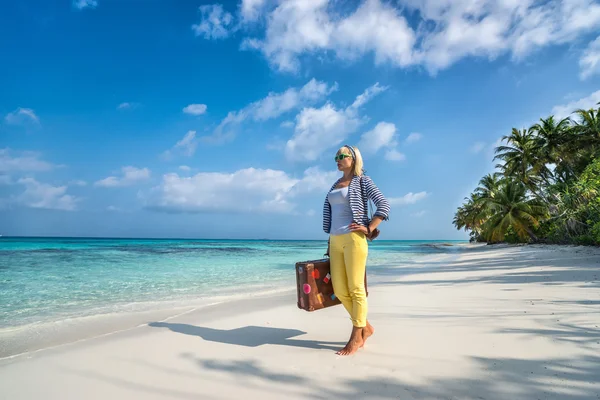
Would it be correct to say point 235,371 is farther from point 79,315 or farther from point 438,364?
point 79,315

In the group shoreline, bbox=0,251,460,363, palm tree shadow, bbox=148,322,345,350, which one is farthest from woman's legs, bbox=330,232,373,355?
shoreline, bbox=0,251,460,363

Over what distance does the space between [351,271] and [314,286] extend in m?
0.44

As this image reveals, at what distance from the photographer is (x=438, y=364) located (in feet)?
8.59

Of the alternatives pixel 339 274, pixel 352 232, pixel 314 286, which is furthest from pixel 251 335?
pixel 352 232

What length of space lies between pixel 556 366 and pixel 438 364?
83cm

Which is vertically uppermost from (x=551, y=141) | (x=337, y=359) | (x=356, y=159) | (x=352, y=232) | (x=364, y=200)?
(x=551, y=141)

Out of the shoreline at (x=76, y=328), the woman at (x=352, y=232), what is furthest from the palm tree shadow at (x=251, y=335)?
the shoreline at (x=76, y=328)

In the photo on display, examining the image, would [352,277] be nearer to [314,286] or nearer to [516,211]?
[314,286]

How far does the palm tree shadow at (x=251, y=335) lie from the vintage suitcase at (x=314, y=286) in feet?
1.44

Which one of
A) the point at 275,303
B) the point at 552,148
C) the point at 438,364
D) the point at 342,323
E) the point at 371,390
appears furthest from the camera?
the point at 552,148

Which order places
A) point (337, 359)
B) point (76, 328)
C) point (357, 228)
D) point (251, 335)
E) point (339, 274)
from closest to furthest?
point (337, 359)
point (357, 228)
point (339, 274)
point (251, 335)
point (76, 328)

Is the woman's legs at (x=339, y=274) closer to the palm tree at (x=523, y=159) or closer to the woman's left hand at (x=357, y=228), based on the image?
the woman's left hand at (x=357, y=228)

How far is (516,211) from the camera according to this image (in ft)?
97.5

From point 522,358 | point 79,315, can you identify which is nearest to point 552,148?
point 522,358
